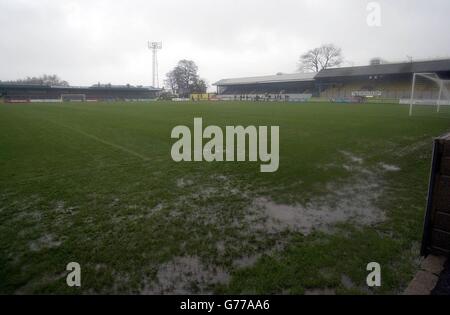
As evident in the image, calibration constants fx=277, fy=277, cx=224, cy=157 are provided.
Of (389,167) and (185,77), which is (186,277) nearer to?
(389,167)

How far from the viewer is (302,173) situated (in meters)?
6.71

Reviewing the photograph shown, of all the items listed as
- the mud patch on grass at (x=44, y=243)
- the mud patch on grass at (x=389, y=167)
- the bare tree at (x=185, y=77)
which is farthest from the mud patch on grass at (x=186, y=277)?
the bare tree at (x=185, y=77)

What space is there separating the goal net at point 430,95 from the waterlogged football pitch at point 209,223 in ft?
66.1

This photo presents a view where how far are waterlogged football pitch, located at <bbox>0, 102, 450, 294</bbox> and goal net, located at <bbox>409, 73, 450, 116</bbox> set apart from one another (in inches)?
793

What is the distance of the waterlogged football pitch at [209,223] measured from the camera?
2.96 metres

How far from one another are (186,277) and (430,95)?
49321mm

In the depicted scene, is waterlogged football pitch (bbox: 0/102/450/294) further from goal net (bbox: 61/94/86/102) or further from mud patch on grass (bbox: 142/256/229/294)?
goal net (bbox: 61/94/86/102)

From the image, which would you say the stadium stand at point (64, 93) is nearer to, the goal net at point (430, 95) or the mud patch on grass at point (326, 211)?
the goal net at point (430, 95)

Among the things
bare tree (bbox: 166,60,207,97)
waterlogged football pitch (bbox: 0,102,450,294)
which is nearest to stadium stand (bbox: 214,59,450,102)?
bare tree (bbox: 166,60,207,97)

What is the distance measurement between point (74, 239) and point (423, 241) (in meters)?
4.48

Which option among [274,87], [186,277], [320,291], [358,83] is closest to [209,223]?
[186,277]

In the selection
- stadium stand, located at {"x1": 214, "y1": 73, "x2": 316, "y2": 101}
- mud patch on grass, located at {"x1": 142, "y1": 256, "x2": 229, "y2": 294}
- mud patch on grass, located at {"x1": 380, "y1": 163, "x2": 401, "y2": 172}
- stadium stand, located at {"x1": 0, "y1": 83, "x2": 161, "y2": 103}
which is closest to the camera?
mud patch on grass, located at {"x1": 142, "y1": 256, "x2": 229, "y2": 294}

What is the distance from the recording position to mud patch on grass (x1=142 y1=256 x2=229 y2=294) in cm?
283

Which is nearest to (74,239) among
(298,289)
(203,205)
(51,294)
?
(51,294)
